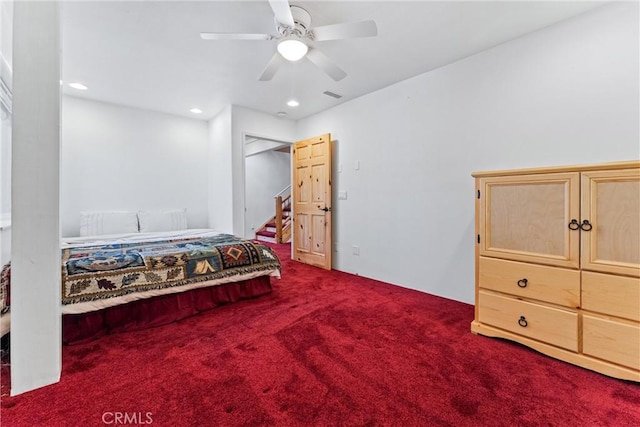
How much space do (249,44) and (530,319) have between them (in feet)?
10.1

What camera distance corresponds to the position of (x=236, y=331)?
2068 mm

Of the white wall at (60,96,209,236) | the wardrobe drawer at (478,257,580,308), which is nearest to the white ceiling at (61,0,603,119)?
the white wall at (60,96,209,236)

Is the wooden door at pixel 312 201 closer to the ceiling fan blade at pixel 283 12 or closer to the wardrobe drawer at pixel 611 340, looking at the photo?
the ceiling fan blade at pixel 283 12

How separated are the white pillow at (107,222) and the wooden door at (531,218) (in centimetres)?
435

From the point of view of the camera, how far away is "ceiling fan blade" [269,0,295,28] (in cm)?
159

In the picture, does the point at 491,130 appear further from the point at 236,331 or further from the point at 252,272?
the point at 236,331

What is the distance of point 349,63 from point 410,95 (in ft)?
2.68

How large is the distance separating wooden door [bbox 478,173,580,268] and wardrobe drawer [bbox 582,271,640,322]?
125 mm

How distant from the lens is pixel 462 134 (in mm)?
2660

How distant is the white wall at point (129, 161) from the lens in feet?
12.1

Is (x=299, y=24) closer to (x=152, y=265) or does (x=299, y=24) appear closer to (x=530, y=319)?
(x=152, y=265)

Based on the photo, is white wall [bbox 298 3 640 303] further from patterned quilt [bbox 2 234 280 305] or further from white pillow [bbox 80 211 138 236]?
white pillow [bbox 80 211 138 236]

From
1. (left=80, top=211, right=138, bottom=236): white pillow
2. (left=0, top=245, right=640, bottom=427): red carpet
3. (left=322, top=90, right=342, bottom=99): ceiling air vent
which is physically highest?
(left=322, top=90, right=342, bottom=99): ceiling air vent

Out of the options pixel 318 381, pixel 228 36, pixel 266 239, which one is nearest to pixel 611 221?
pixel 318 381
